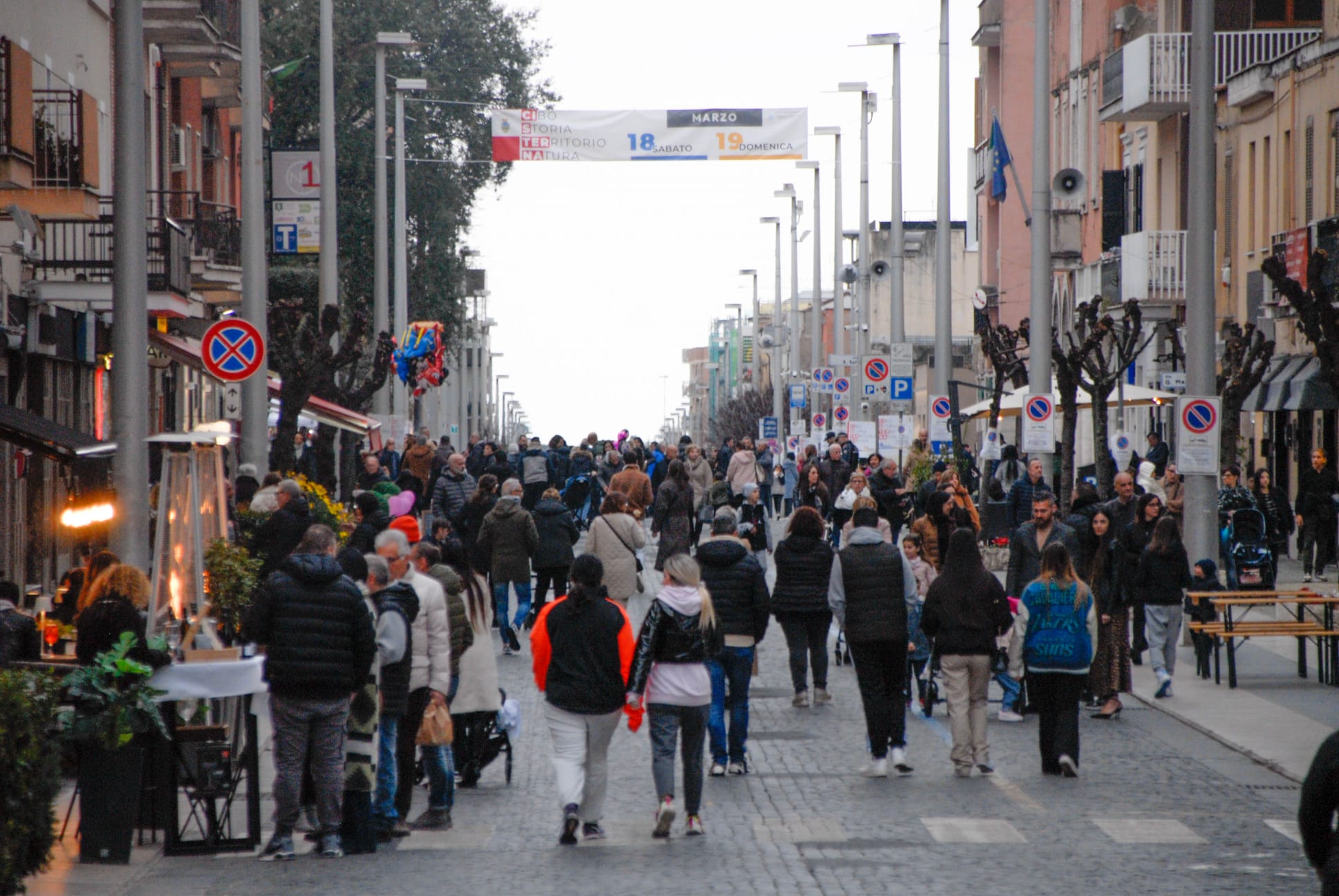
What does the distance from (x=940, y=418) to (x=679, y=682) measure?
2746cm

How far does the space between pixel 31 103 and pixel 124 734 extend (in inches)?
521

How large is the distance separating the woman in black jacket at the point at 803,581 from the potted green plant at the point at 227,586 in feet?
13.9

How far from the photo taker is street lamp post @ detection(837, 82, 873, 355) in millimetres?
48531

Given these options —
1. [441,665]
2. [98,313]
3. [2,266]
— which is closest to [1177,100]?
[98,313]

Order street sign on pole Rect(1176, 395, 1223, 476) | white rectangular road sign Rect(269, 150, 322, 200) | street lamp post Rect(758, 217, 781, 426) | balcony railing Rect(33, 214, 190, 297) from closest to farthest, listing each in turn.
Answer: street sign on pole Rect(1176, 395, 1223, 476) → balcony railing Rect(33, 214, 190, 297) → white rectangular road sign Rect(269, 150, 322, 200) → street lamp post Rect(758, 217, 781, 426)

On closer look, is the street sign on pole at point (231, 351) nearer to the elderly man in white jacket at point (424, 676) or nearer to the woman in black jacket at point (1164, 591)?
the woman in black jacket at point (1164, 591)

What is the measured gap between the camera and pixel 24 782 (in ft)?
29.0

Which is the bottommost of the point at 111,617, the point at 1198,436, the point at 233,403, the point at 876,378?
the point at 111,617

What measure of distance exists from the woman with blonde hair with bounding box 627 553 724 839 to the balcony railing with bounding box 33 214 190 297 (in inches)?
617

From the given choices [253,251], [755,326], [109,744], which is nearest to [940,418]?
[253,251]

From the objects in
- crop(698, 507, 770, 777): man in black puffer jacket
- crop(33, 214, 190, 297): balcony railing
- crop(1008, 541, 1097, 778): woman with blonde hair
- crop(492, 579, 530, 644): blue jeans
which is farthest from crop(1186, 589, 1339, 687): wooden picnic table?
crop(33, 214, 190, 297): balcony railing

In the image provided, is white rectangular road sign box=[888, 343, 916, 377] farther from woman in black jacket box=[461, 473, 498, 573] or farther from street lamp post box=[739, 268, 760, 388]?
street lamp post box=[739, 268, 760, 388]

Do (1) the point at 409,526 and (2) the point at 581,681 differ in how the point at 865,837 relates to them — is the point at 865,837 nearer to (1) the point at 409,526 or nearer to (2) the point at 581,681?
(2) the point at 581,681

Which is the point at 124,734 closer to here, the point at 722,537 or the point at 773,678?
the point at 722,537
